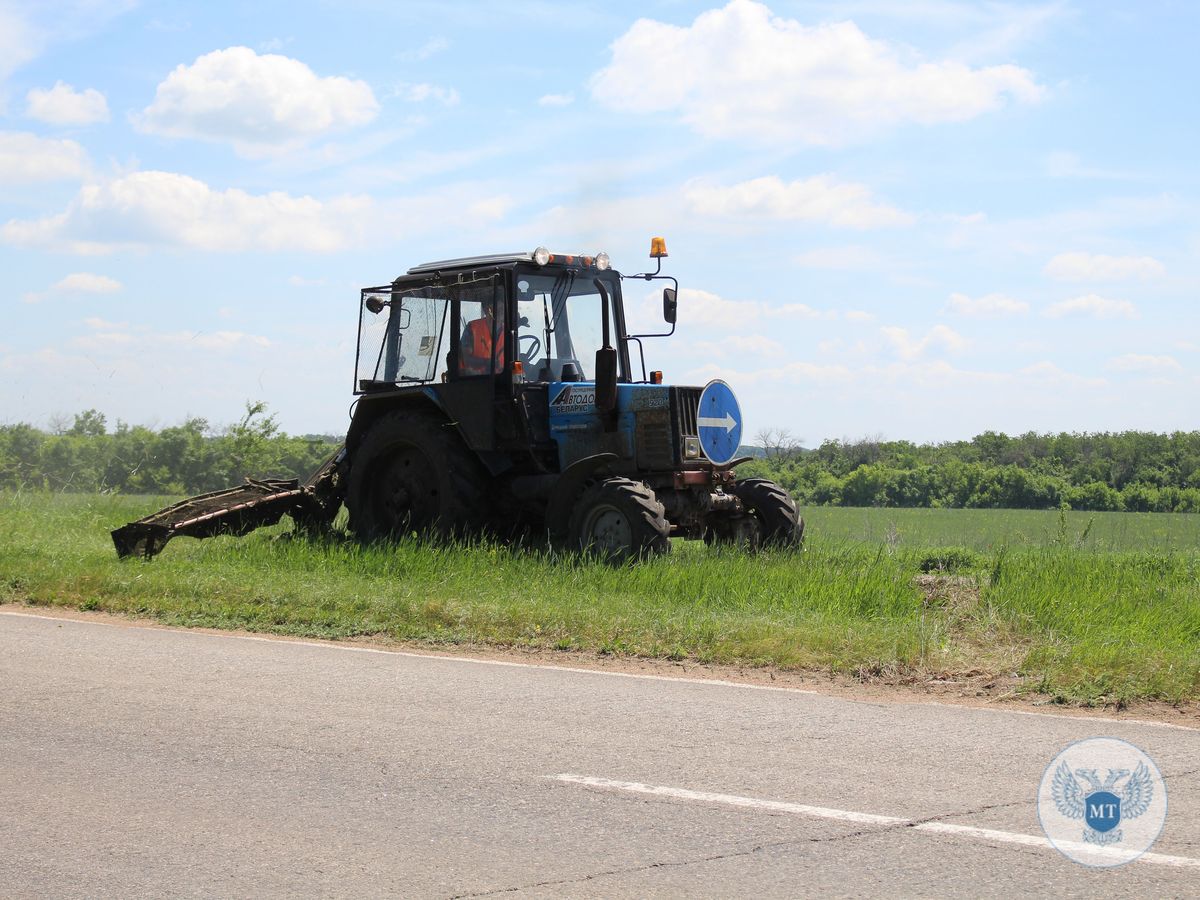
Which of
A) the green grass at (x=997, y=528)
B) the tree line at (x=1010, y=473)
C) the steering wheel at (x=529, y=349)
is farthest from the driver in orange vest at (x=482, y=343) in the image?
the tree line at (x=1010, y=473)

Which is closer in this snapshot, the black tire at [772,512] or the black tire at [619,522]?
the black tire at [619,522]

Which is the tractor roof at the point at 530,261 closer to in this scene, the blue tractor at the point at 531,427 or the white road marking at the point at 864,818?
the blue tractor at the point at 531,427

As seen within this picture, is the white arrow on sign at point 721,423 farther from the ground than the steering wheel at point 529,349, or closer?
closer

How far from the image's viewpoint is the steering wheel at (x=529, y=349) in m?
14.1

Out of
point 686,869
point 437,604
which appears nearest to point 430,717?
point 686,869

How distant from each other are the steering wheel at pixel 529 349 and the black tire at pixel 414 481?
1.22 meters

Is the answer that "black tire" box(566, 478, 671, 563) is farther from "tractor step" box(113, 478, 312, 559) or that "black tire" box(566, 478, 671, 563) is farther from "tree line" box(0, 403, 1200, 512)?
"tree line" box(0, 403, 1200, 512)

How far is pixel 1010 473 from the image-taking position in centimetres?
3872

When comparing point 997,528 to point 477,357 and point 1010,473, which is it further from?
point 477,357

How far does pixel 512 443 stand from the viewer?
14148 mm

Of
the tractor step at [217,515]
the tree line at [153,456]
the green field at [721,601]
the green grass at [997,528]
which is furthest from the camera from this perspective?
the tree line at [153,456]

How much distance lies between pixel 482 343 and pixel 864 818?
9.65 m

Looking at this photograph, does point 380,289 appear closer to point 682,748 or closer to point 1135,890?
point 682,748

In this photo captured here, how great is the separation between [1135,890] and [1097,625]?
17.7 feet
